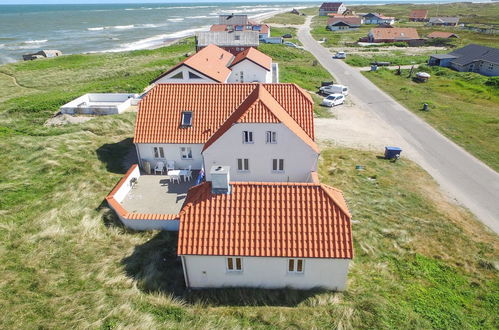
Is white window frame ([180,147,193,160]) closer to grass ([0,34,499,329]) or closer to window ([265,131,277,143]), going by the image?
grass ([0,34,499,329])

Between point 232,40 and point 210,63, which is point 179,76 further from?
point 232,40

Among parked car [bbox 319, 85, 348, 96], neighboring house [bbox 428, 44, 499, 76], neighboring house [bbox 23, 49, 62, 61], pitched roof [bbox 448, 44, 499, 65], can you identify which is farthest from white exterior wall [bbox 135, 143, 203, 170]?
neighboring house [bbox 23, 49, 62, 61]

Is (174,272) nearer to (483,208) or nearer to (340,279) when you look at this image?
(340,279)

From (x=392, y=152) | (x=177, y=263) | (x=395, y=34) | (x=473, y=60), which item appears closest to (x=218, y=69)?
(x=392, y=152)

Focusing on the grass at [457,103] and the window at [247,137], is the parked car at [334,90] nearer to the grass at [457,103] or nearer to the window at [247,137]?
the grass at [457,103]

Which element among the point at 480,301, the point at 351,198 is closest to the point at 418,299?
the point at 480,301

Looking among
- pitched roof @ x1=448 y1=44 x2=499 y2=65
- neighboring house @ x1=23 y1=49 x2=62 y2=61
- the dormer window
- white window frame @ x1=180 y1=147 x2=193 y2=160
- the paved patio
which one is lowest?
the paved patio
